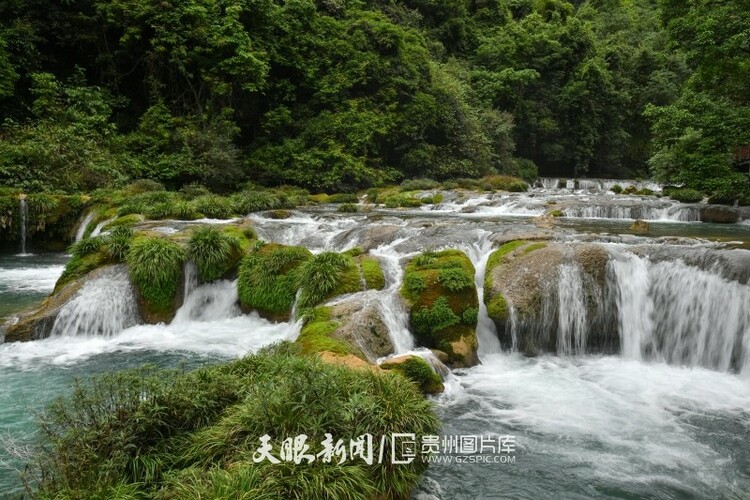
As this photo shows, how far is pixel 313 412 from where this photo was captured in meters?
4.48

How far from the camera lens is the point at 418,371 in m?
6.88

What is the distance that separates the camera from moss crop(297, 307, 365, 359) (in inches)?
271

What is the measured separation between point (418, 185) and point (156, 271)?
65.2 feet

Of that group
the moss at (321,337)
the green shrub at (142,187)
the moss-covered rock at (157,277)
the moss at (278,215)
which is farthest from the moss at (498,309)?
the green shrub at (142,187)

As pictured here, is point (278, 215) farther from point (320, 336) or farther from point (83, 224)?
point (320, 336)

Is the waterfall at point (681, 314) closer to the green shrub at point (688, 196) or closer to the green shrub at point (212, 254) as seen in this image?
the green shrub at point (212, 254)

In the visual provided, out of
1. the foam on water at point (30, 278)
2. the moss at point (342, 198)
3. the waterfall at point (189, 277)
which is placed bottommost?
the foam on water at point (30, 278)

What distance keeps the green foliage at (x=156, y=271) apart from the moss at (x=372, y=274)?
4076 mm

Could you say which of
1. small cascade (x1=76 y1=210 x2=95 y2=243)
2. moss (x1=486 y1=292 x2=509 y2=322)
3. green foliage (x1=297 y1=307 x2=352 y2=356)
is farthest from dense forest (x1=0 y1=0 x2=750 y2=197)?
green foliage (x1=297 y1=307 x2=352 y2=356)

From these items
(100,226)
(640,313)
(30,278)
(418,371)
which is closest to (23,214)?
(100,226)

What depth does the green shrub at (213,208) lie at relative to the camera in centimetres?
1781

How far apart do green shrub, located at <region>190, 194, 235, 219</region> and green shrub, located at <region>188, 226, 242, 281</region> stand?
6.87 m

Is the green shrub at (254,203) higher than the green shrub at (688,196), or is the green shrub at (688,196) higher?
the green shrub at (688,196)

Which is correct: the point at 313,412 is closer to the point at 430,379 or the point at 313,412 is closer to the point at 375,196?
the point at 430,379
